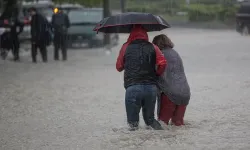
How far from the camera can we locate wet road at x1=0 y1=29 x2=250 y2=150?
27.6 ft

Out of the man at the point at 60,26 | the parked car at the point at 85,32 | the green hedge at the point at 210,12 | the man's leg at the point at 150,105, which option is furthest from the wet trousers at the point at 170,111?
the green hedge at the point at 210,12

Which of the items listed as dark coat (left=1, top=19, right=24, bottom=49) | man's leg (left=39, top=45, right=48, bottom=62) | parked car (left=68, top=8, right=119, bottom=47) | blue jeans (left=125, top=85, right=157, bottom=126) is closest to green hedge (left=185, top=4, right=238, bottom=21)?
parked car (left=68, top=8, right=119, bottom=47)

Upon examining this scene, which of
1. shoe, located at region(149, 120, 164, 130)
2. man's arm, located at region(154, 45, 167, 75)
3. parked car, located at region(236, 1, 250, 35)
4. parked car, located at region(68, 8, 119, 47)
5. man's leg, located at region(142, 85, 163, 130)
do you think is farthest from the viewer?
parked car, located at region(236, 1, 250, 35)

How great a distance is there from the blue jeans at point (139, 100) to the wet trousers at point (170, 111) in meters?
0.45

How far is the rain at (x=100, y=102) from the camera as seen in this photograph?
27.7ft

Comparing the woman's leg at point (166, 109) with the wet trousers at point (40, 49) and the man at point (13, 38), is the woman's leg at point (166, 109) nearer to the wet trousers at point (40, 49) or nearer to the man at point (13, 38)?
the wet trousers at point (40, 49)

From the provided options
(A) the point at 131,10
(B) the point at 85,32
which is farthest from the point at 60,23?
(A) the point at 131,10

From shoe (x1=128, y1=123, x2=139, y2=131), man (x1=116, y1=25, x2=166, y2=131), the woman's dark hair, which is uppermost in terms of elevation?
the woman's dark hair

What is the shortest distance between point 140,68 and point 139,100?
0.44m

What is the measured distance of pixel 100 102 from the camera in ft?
40.6

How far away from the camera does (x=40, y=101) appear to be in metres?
12.5

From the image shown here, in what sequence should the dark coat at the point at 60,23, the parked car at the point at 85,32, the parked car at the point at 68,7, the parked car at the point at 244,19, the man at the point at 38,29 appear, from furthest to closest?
the parked car at the point at 244,19 < the parked car at the point at 68,7 < the parked car at the point at 85,32 < the dark coat at the point at 60,23 < the man at the point at 38,29

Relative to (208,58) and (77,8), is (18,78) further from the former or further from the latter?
(77,8)

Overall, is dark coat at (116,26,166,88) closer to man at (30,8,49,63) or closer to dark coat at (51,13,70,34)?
man at (30,8,49,63)
